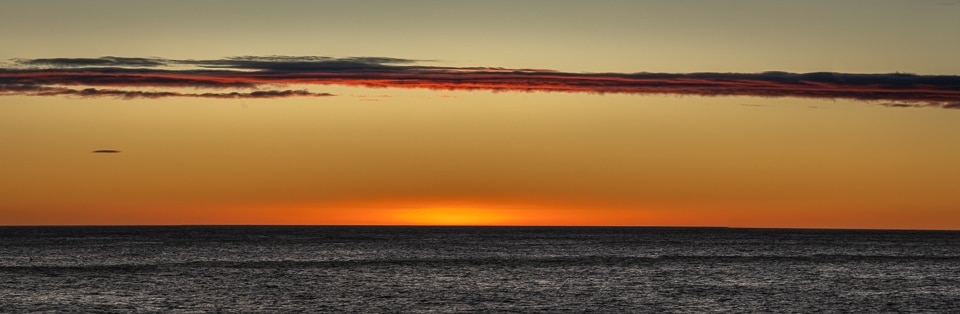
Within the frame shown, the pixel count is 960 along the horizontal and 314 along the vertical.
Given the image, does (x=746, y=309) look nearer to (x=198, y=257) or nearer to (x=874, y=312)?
(x=874, y=312)

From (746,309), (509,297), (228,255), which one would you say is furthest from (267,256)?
(746,309)

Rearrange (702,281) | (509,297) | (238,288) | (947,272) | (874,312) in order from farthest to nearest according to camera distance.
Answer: (947,272), (702,281), (238,288), (509,297), (874,312)

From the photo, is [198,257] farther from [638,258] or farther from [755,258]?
[755,258]

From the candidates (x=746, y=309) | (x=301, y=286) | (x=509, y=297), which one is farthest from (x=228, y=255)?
(x=746, y=309)

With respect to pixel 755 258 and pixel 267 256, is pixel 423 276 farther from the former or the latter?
pixel 755 258

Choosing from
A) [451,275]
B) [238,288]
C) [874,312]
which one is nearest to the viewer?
[874,312]

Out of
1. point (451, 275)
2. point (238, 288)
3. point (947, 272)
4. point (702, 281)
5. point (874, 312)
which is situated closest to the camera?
point (874, 312)

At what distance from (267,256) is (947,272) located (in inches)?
3177

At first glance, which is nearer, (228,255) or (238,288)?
(238,288)

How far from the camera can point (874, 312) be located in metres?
79.9

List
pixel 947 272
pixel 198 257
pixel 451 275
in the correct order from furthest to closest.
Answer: pixel 198 257 < pixel 947 272 < pixel 451 275

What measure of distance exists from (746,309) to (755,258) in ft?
273

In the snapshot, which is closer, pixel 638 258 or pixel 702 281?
pixel 702 281

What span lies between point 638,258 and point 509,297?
72895 millimetres
